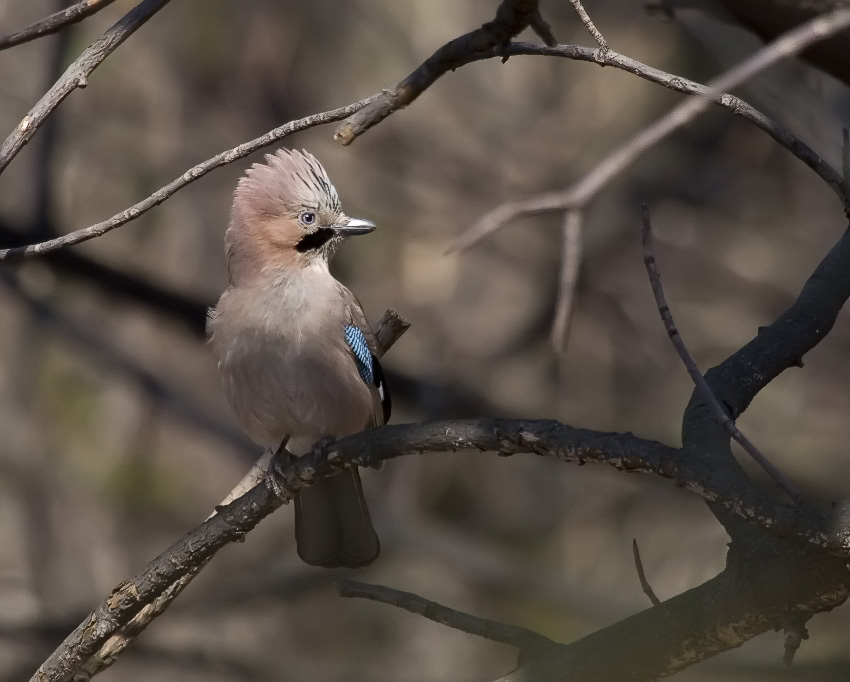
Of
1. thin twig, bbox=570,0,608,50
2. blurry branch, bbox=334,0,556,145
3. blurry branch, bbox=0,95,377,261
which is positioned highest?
blurry branch, bbox=0,95,377,261

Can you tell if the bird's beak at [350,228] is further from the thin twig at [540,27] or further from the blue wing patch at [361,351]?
the thin twig at [540,27]

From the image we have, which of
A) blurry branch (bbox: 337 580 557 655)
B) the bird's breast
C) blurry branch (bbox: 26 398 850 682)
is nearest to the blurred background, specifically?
the bird's breast

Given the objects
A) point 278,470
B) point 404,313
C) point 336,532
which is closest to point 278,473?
point 278,470

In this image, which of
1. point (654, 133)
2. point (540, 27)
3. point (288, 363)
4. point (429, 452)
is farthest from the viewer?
point (288, 363)

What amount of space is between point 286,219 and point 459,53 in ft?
8.29

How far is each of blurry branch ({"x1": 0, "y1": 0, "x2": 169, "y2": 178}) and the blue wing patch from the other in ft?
7.61

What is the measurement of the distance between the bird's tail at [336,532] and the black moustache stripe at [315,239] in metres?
1.09

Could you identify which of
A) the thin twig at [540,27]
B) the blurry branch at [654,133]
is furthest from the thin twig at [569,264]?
the thin twig at [540,27]

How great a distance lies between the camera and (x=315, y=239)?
588 centimetres

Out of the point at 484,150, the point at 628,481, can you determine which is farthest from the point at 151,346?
the point at 628,481

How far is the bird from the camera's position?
5.58m

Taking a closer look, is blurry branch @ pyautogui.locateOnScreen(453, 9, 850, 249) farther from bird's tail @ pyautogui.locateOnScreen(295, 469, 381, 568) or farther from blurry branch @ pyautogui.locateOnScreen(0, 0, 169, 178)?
bird's tail @ pyautogui.locateOnScreen(295, 469, 381, 568)

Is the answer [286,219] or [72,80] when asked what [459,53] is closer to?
[72,80]

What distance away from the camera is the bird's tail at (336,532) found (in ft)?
18.7
